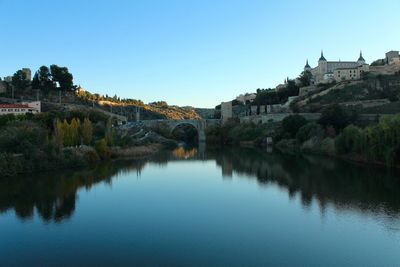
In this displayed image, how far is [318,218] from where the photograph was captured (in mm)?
16922

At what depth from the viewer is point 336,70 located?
281 ft

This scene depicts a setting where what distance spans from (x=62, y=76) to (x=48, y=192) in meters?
49.4

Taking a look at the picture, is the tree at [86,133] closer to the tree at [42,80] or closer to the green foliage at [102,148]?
the green foliage at [102,148]

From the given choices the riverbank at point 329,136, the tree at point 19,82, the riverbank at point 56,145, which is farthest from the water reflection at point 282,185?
the tree at point 19,82

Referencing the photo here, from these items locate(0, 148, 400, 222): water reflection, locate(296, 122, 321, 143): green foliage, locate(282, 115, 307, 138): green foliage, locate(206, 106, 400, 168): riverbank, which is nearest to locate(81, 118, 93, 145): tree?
locate(0, 148, 400, 222): water reflection

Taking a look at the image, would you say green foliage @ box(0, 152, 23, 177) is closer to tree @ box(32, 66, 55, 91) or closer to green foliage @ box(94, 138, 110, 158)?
green foliage @ box(94, 138, 110, 158)

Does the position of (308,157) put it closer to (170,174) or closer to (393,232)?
(170,174)

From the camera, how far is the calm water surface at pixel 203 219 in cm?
1270

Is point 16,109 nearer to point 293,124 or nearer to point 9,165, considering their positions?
point 9,165

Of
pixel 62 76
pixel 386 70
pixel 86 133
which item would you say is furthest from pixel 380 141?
pixel 62 76

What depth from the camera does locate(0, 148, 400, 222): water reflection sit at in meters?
19.2

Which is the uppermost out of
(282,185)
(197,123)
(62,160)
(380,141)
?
(197,123)

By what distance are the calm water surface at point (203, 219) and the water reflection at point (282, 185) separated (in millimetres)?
55

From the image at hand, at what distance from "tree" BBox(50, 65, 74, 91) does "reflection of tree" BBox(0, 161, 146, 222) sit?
40.1m
